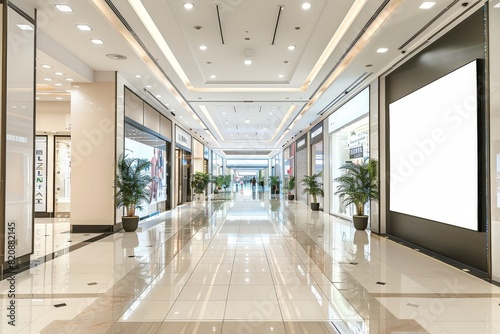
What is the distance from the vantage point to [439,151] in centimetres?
603

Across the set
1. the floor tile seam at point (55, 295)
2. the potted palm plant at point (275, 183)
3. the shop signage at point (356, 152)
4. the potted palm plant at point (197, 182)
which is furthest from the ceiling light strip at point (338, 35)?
the potted palm plant at point (275, 183)

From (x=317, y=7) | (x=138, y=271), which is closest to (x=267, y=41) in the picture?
(x=317, y=7)

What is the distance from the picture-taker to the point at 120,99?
898cm

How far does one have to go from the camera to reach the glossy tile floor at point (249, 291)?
3.20 metres

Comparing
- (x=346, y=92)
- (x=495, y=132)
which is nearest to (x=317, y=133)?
(x=346, y=92)

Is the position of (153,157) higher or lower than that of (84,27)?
lower

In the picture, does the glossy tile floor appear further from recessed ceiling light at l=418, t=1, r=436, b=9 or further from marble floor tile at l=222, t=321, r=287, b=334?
recessed ceiling light at l=418, t=1, r=436, b=9

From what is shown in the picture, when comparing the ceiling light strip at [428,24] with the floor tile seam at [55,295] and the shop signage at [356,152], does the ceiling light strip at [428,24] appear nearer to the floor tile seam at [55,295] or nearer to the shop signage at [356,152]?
the shop signage at [356,152]

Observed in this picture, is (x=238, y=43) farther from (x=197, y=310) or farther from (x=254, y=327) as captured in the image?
(x=254, y=327)

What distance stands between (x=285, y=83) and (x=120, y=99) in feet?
15.4

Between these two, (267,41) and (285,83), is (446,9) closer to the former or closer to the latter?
(267,41)

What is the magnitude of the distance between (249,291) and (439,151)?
13.3ft

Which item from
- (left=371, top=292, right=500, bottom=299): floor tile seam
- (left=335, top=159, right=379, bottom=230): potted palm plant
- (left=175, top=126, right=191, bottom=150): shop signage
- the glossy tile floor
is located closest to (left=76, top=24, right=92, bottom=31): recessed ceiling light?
the glossy tile floor

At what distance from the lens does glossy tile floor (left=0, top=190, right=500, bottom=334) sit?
320 centimetres
